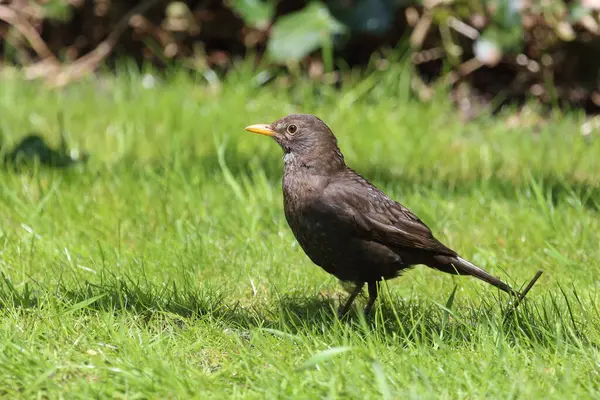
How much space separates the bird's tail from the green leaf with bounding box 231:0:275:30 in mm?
3334

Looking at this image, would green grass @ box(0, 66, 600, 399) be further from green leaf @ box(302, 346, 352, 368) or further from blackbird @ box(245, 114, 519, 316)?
→ blackbird @ box(245, 114, 519, 316)

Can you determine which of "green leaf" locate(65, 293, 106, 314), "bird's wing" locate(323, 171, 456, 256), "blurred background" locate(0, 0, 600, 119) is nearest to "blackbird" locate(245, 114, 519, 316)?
"bird's wing" locate(323, 171, 456, 256)

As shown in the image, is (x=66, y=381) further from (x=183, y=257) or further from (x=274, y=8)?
(x=274, y=8)

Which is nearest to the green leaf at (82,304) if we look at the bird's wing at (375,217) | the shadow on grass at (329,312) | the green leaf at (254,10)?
the shadow on grass at (329,312)

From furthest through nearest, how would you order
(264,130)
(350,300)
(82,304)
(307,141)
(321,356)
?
(264,130), (307,141), (350,300), (82,304), (321,356)

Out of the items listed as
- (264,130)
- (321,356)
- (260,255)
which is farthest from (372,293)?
(321,356)

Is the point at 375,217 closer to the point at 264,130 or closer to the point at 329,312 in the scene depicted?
the point at 329,312

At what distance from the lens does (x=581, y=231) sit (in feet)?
14.7

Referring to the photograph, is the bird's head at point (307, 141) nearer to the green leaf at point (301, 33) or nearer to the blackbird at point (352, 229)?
the blackbird at point (352, 229)

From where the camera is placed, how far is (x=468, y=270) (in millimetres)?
3885

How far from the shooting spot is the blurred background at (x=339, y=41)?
6750mm

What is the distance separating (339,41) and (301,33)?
0.33 m

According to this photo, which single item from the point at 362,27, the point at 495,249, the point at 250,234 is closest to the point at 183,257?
the point at 250,234

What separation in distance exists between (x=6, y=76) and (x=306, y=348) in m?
4.82
